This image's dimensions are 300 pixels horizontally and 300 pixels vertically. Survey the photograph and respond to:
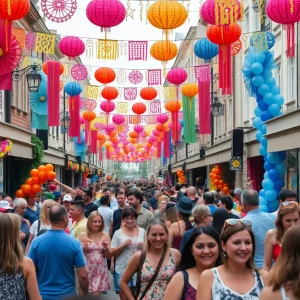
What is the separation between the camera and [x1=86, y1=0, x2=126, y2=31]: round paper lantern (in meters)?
14.5

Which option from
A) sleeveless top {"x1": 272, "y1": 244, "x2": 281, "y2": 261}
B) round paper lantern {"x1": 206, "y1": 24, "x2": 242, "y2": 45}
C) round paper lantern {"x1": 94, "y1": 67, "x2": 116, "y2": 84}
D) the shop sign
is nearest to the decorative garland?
round paper lantern {"x1": 94, "y1": 67, "x2": 116, "y2": 84}

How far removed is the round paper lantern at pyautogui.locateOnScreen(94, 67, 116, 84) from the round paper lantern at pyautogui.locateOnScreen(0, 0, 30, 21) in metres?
10.1

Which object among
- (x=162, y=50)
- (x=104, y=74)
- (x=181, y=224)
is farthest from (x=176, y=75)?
(x=181, y=224)

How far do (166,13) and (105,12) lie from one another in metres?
1.46

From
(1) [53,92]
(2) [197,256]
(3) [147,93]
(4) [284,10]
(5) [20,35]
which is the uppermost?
(5) [20,35]

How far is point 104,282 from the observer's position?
27.6 feet

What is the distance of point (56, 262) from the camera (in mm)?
6551

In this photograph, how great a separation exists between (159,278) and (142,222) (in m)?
4.63

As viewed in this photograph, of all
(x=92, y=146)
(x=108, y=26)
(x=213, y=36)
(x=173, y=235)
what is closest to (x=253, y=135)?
(x=213, y=36)

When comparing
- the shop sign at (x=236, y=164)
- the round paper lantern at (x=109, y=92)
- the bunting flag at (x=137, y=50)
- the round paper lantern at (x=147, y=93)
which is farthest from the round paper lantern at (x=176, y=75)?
the bunting flag at (x=137, y=50)

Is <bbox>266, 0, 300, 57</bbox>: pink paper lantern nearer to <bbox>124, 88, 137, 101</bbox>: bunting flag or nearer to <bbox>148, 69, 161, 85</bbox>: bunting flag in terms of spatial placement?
<bbox>148, 69, 161, 85</bbox>: bunting flag

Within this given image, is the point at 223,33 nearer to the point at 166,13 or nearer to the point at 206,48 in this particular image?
the point at 166,13

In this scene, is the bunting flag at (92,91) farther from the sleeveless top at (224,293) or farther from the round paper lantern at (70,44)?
the sleeveless top at (224,293)

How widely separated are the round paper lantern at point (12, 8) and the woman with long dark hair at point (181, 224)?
6766 mm
